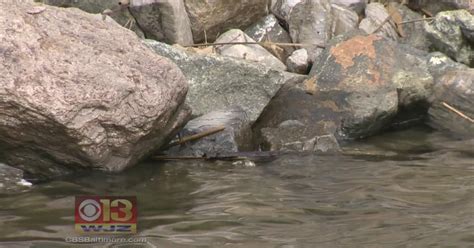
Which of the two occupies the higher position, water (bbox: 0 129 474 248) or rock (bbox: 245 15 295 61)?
rock (bbox: 245 15 295 61)

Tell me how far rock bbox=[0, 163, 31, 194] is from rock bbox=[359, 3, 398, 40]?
13.9 feet

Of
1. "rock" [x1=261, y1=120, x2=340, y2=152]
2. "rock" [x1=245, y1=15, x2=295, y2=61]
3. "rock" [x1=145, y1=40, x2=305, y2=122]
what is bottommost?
"rock" [x1=261, y1=120, x2=340, y2=152]

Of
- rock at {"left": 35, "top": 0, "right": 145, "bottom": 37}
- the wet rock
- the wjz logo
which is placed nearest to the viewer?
the wjz logo

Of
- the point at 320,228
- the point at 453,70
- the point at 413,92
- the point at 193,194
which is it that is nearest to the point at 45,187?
the point at 193,194

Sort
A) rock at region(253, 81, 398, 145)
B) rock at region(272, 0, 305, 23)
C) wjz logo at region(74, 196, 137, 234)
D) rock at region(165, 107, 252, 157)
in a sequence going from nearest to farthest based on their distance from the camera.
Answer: wjz logo at region(74, 196, 137, 234)
rock at region(165, 107, 252, 157)
rock at region(253, 81, 398, 145)
rock at region(272, 0, 305, 23)

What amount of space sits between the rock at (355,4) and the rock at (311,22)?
50cm

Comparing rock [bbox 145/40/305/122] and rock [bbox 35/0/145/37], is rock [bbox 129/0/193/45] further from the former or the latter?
rock [bbox 145/40/305/122]

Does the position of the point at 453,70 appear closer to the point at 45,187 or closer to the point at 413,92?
the point at 413,92

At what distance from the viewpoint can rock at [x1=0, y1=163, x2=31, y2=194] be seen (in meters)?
4.18

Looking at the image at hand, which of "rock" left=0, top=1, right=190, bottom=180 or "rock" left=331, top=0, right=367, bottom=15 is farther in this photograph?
"rock" left=331, top=0, right=367, bottom=15

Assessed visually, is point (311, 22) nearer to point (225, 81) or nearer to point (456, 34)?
point (456, 34)

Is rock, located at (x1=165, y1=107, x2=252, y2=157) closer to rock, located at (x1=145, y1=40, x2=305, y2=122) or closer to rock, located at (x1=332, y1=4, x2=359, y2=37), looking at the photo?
rock, located at (x1=145, y1=40, x2=305, y2=122)

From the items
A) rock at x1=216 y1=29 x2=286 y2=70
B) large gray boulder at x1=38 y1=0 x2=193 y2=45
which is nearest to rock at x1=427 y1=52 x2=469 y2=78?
rock at x1=216 y1=29 x2=286 y2=70

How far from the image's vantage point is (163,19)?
6480 millimetres
